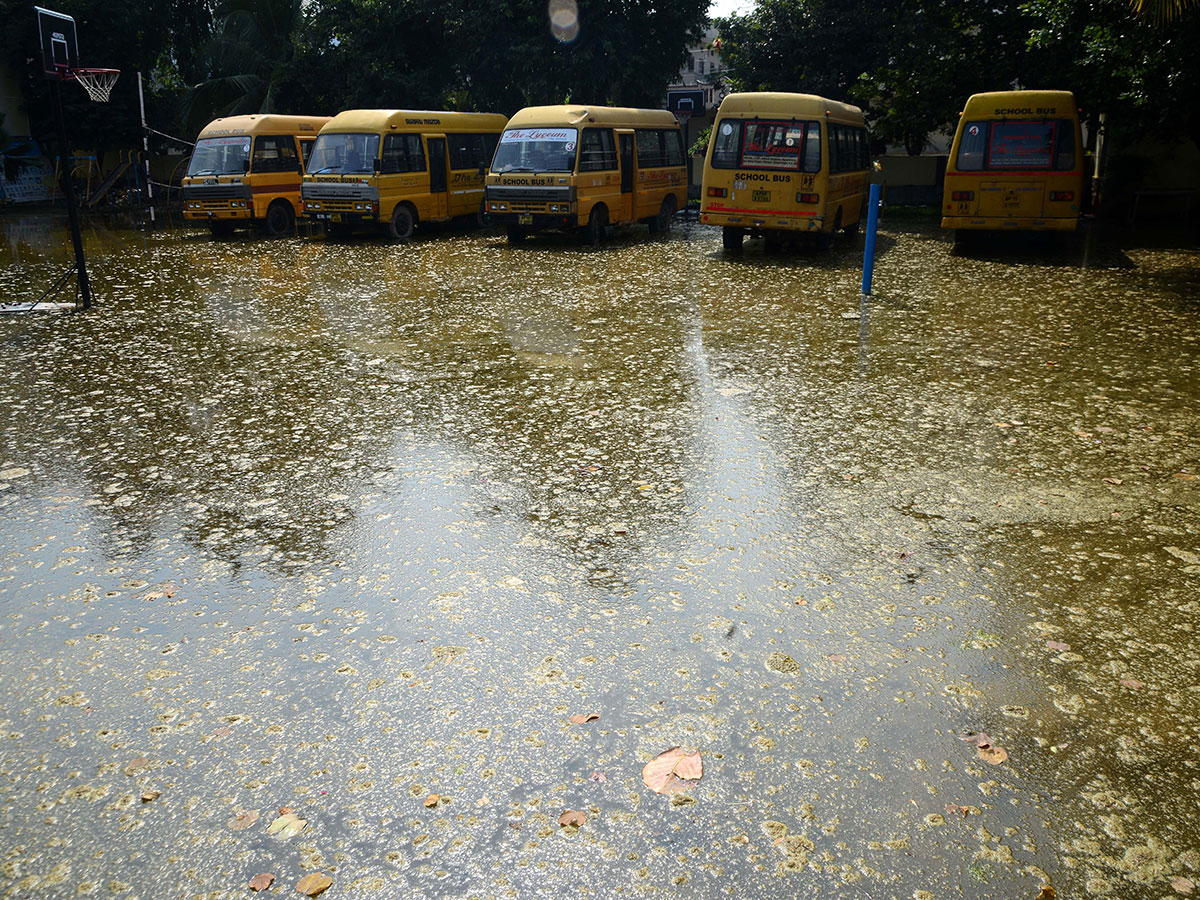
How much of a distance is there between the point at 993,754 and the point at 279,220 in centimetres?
2100

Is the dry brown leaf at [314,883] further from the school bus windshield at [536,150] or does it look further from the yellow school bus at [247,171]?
the yellow school bus at [247,171]

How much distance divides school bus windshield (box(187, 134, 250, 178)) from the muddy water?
40.5 ft

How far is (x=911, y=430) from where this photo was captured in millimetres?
7086

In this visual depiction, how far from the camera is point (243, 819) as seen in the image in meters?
3.15

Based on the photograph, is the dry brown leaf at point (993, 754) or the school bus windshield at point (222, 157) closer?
the dry brown leaf at point (993, 754)

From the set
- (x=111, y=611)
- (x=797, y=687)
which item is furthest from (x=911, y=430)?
(x=111, y=611)

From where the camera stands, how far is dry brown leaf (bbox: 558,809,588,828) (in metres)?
3.12

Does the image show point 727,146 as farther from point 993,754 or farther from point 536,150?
point 993,754

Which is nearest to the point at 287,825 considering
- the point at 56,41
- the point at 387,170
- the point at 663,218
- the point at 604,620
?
the point at 604,620

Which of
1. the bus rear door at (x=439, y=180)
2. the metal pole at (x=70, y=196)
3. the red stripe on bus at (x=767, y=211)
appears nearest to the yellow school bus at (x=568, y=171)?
the bus rear door at (x=439, y=180)

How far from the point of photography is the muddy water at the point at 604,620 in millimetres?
3049

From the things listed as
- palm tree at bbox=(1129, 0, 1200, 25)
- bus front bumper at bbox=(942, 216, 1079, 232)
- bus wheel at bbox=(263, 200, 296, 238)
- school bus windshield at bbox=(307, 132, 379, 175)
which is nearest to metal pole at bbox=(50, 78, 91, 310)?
school bus windshield at bbox=(307, 132, 379, 175)

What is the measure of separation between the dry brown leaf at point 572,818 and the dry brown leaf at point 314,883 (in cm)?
74

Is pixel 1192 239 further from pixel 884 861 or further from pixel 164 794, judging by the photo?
pixel 164 794
